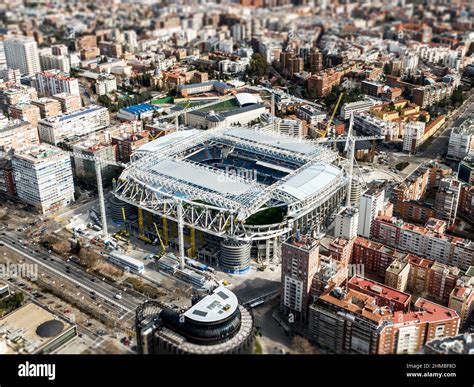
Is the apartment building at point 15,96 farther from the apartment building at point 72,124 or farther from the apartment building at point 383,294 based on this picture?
the apartment building at point 383,294

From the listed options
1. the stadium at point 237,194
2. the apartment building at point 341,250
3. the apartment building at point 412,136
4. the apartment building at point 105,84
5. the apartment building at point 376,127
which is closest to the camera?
the apartment building at point 341,250

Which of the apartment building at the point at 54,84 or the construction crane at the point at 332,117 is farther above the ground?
the apartment building at the point at 54,84

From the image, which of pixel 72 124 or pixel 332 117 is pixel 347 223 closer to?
pixel 332 117

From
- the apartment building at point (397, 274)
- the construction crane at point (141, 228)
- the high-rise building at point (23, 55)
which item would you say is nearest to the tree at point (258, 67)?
the high-rise building at point (23, 55)

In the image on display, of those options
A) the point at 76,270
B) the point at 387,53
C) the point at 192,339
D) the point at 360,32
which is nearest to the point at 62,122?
the point at 76,270

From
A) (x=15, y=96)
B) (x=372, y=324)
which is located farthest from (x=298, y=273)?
(x=15, y=96)

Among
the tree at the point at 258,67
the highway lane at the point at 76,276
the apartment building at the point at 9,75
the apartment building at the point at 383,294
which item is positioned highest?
the apartment building at the point at 9,75
